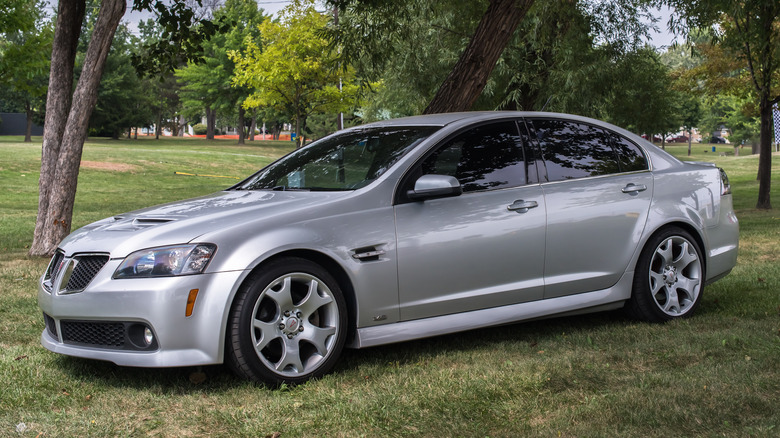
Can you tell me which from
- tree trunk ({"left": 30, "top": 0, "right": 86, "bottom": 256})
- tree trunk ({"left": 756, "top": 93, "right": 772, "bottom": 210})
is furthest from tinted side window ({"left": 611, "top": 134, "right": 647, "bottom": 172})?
tree trunk ({"left": 756, "top": 93, "right": 772, "bottom": 210})

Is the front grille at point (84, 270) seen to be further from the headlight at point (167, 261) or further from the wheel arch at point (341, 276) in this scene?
the wheel arch at point (341, 276)

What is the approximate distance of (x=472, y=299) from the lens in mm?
5141

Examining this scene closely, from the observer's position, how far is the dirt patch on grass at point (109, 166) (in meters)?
34.1

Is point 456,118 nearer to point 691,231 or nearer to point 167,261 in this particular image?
point 691,231

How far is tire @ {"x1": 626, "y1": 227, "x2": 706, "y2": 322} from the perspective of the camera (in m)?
5.92

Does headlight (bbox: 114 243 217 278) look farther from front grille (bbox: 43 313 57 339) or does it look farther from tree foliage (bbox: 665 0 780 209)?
tree foliage (bbox: 665 0 780 209)

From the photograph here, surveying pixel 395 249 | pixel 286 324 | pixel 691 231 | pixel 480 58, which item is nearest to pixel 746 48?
pixel 480 58

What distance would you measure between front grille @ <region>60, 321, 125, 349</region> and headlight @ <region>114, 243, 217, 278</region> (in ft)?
1.01

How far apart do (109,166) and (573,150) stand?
3184 centimetres

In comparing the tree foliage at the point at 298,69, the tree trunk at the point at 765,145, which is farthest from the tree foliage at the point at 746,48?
the tree foliage at the point at 298,69

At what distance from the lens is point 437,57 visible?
2066 cm

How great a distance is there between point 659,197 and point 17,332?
4776 millimetres

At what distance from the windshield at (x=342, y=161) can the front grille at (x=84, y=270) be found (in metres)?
1.35

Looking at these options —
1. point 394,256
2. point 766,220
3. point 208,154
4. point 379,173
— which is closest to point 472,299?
point 394,256
